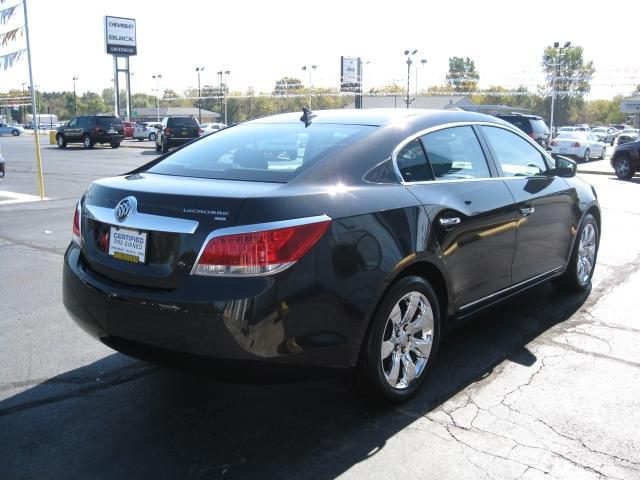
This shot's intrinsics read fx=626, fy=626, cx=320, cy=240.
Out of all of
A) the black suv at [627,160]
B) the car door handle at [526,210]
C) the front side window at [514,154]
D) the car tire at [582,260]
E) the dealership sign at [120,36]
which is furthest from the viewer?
the dealership sign at [120,36]

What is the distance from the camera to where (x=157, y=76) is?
312 feet

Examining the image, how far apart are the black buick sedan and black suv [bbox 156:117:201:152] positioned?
27.4m

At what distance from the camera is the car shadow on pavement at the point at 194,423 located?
2.93m

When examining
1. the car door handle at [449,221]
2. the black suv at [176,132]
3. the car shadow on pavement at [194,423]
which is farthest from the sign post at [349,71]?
the car shadow on pavement at [194,423]

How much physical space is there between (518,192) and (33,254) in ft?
17.7

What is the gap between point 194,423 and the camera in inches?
132

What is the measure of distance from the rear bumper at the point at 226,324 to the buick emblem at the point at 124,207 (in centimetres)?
34

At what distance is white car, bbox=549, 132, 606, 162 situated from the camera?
88.7 feet

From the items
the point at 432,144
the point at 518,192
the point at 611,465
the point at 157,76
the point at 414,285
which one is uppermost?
the point at 157,76

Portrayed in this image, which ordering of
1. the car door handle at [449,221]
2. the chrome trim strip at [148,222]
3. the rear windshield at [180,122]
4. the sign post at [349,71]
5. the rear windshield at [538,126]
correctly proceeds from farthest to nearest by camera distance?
the sign post at [349,71], the rear windshield at [180,122], the rear windshield at [538,126], the car door handle at [449,221], the chrome trim strip at [148,222]

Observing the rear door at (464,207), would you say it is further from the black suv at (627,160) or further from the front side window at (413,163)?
the black suv at (627,160)

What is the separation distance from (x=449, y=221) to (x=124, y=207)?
6.06 ft

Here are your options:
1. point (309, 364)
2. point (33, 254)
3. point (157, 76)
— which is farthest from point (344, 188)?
point (157, 76)

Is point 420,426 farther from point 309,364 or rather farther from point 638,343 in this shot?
point 638,343
